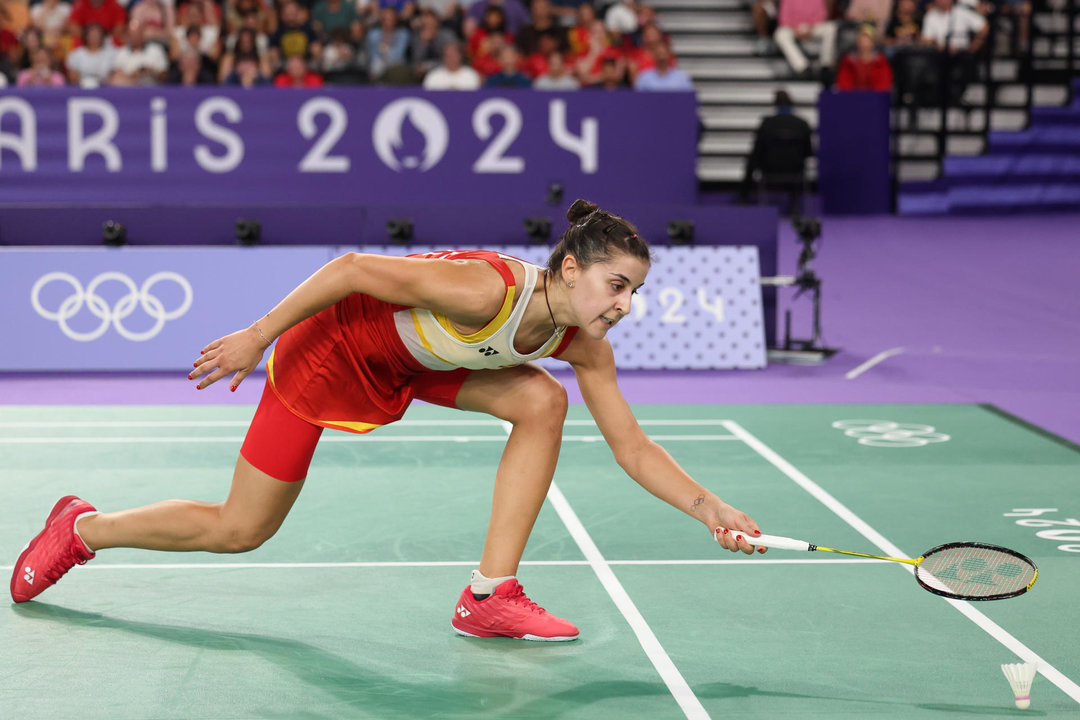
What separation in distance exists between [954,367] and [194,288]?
203 inches

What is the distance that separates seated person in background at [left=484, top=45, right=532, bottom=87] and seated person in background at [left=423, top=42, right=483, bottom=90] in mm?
184

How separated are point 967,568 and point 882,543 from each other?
1.59 metres

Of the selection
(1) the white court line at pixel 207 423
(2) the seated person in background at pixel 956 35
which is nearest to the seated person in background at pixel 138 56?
(1) the white court line at pixel 207 423

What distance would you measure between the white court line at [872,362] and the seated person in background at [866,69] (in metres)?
7.39

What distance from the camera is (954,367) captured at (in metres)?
9.69

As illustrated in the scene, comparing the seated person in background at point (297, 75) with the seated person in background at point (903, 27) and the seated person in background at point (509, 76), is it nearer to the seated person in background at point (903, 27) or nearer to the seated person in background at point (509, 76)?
the seated person in background at point (509, 76)

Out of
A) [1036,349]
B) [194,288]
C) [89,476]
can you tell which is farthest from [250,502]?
[1036,349]

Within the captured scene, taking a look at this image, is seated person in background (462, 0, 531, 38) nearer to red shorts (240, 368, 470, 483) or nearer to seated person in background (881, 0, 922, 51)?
seated person in background (881, 0, 922, 51)

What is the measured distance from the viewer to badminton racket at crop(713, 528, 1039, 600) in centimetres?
371

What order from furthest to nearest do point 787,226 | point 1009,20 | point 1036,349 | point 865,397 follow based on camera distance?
point 1009,20 < point 787,226 < point 1036,349 < point 865,397

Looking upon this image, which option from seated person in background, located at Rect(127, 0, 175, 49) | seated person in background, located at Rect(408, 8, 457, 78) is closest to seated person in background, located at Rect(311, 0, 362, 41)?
seated person in background, located at Rect(408, 8, 457, 78)

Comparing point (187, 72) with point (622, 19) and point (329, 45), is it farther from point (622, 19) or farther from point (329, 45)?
point (622, 19)

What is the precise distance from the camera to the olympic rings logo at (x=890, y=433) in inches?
292

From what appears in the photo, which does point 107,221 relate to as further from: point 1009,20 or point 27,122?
point 1009,20
